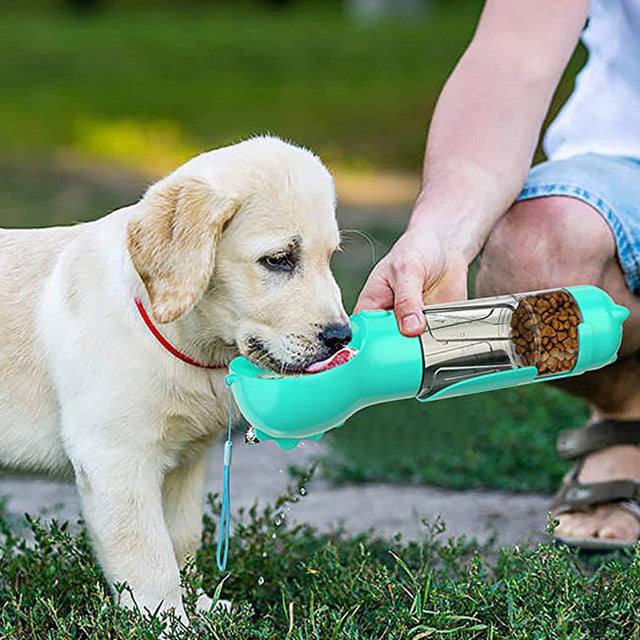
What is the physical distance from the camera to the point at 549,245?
311 centimetres

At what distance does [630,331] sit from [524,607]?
3.17 feet

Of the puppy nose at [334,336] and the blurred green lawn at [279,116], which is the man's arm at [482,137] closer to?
the puppy nose at [334,336]

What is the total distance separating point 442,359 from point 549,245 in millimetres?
740

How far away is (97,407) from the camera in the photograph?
2.63 metres

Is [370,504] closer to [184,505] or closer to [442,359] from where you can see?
[184,505]

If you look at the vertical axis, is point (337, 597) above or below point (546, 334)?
below

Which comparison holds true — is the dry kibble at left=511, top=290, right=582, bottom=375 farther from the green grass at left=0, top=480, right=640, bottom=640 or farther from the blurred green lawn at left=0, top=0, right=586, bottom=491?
the blurred green lawn at left=0, top=0, right=586, bottom=491

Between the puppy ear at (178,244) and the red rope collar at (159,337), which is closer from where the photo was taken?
the puppy ear at (178,244)

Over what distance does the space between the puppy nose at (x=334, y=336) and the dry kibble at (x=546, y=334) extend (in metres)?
0.38

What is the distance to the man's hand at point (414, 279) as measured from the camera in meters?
2.51

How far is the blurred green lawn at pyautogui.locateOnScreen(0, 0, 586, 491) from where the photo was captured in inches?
171

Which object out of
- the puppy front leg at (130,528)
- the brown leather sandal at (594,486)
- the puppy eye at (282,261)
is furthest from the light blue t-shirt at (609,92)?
the puppy front leg at (130,528)

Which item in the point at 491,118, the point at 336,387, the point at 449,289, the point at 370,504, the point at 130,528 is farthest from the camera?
the point at 370,504

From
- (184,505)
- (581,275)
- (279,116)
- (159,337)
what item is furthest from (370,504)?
(279,116)
